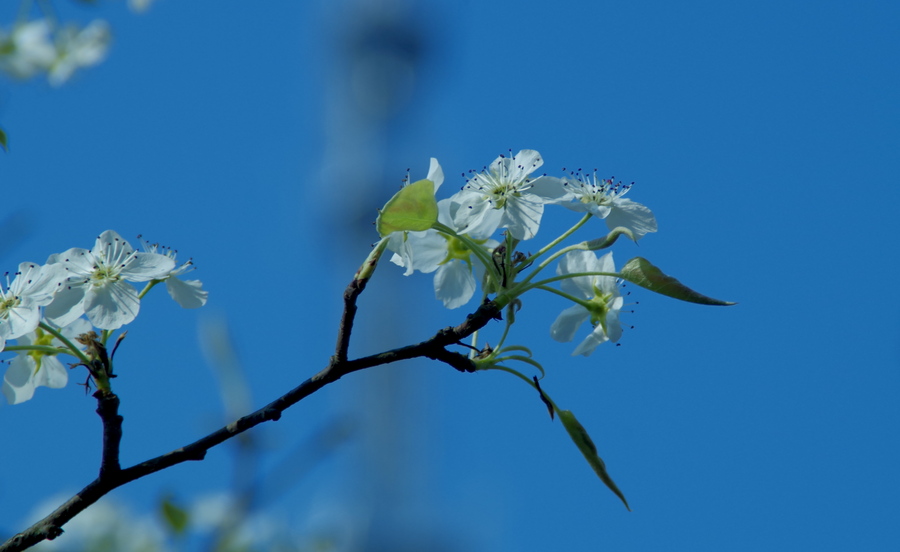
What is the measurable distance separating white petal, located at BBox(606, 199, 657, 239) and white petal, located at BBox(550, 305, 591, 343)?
0.44 ft

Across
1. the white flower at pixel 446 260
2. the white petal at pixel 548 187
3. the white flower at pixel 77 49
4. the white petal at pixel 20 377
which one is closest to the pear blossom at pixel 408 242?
the white flower at pixel 446 260

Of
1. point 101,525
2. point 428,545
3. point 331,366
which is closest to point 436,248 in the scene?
point 331,366

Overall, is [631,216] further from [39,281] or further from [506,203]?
[39,281]

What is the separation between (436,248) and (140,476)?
1.47ft

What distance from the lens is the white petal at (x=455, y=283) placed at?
1274mm

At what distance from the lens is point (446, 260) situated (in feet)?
4.12

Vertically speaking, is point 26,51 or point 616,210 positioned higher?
point 26,51

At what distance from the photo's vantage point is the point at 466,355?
1171 mm

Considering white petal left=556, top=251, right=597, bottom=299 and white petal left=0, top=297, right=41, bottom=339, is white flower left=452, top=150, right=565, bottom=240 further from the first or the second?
white petal left=0, top=297, right=41, bottom=339

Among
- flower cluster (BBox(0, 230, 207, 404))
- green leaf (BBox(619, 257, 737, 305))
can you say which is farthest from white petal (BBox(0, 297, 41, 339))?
green leaf (BBox(619, 257, 737, 305))

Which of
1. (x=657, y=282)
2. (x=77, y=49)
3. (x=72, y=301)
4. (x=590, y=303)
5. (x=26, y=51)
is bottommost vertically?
(x=657, y=282)

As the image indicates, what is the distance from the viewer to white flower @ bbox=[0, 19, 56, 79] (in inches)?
74.5

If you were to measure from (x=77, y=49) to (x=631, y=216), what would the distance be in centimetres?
202

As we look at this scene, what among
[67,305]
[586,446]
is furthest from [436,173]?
[67,305]
